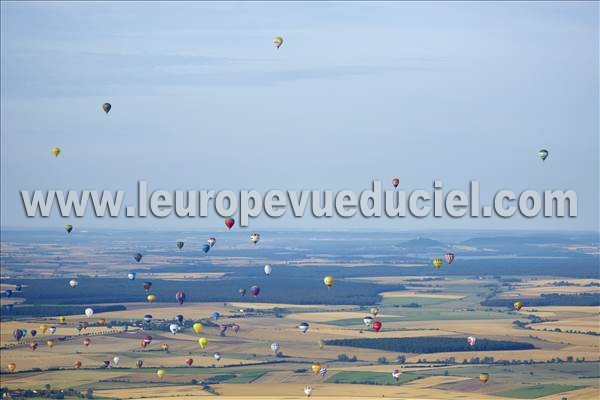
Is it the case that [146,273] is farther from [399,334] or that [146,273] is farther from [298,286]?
[399,334]

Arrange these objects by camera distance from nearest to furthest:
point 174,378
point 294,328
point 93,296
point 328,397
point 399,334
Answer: point 328,397, point 174,378, point 399,334, point 294,328, point 93,296

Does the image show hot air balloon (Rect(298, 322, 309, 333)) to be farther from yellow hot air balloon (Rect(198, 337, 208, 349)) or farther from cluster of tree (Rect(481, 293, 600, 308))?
cluster of tree (Rect(481, 293, 600, 308))

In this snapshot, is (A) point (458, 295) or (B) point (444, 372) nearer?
(B) point (444, 372)

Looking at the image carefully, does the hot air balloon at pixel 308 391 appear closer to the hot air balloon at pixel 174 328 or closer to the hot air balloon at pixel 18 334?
the hot air balloon at pixel 174 328

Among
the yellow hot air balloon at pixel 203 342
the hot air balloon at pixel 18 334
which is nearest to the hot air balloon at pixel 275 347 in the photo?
the yellow hot air balloon at pixel 203 342

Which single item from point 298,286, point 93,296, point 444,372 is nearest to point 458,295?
point 298,286

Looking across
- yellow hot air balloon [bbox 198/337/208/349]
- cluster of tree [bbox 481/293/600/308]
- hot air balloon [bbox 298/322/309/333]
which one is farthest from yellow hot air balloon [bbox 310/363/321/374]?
cluster of tree [bbox 481/293/600/308]
